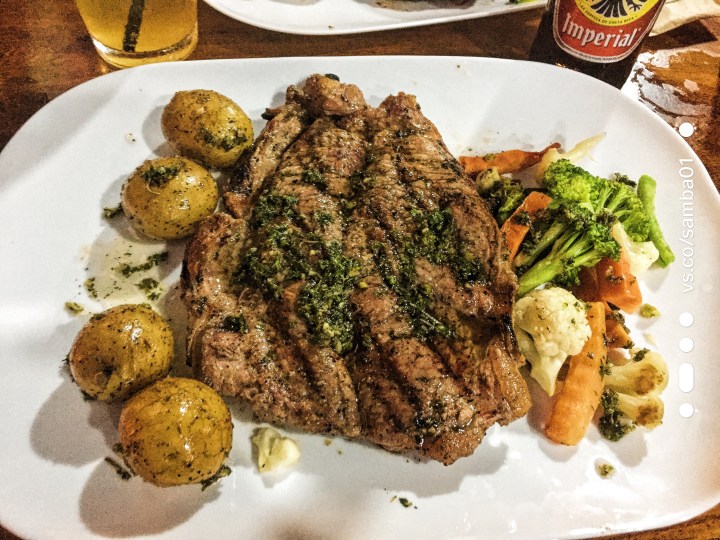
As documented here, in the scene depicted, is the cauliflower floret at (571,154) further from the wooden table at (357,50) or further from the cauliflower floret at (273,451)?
the cauliflower floret at (273,451)

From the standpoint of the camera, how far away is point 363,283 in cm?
241

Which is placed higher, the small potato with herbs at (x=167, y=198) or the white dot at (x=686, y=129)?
the white dot at (x=686, y=129)

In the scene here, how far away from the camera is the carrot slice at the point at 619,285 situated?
9.19 feet

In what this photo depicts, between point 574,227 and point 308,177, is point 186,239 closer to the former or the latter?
point 308,177

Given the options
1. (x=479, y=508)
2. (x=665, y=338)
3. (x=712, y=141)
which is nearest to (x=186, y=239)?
(x=479, y=508)

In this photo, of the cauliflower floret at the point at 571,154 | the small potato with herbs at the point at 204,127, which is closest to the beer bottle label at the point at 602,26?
the cauliflower floret at the point at 571,154

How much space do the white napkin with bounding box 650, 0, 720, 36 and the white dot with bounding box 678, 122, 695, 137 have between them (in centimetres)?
81

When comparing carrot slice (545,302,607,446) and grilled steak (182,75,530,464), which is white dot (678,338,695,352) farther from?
grilled steak (182,75,530,464)

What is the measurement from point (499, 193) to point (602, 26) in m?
1.19

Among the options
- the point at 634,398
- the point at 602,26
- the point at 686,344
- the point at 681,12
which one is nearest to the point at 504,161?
the point at 602,26

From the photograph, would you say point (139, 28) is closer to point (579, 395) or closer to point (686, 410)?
point (579, 395)

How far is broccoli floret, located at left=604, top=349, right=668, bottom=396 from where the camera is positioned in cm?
254

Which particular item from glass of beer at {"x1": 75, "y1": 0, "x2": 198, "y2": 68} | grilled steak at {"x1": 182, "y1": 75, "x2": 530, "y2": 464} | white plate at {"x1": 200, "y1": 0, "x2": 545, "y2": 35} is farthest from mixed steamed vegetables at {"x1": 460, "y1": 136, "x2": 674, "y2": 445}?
glass of beer at {"x1": 75, "y1": 0, "x2": 198, "y2": 68}

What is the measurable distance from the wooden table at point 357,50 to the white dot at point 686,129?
1.0 inches
